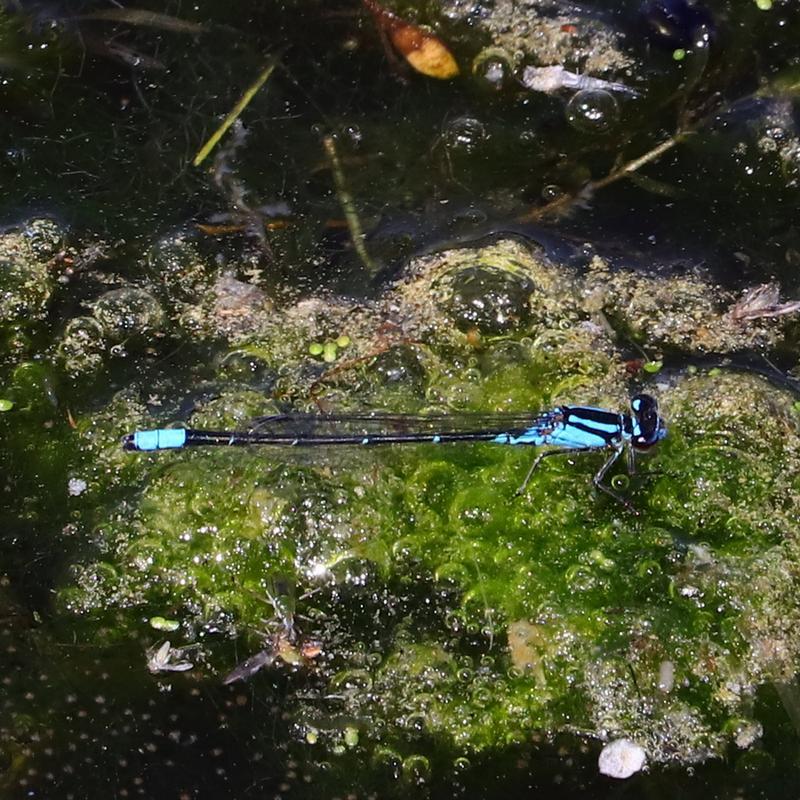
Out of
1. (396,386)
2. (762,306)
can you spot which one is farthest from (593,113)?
(396,386)

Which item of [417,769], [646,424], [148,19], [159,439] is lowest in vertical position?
[417,769]

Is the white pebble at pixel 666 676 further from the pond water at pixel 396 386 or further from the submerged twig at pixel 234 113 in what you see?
the submerged twig at pixel 234 113

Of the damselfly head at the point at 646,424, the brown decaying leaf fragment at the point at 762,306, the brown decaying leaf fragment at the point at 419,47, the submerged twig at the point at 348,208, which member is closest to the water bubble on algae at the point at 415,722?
the damselfly head at the point at 646,424

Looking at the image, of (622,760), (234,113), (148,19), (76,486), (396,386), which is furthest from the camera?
(148,19)

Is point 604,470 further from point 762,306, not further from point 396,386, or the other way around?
point 762,306

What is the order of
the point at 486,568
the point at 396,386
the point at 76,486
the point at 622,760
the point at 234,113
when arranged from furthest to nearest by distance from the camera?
the point at 234,113 < the point at 396,386 < the point at 76,486 < the point at 486,568 < the point at 622,760

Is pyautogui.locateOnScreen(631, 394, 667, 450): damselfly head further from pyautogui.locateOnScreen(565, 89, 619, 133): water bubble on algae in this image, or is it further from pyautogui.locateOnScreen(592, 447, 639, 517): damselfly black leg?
pyautogui.locateOnScreen(565, 89, 619, 133): water bubble on algae

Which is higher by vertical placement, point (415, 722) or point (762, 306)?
point (762, 306)

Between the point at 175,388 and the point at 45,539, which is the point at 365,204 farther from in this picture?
the point at 45,539
